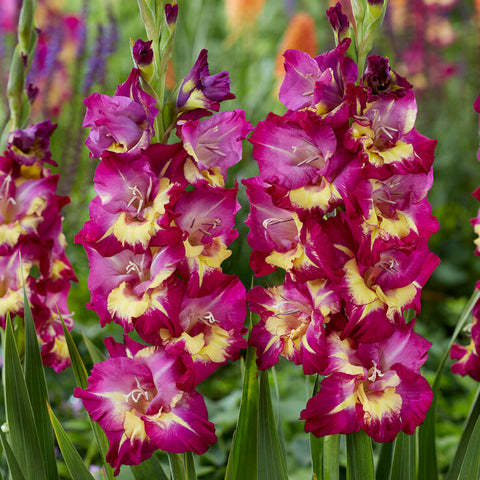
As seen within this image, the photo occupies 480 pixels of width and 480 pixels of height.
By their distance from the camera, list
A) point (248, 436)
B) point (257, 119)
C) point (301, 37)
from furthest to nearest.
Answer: point (301, 37) → point (257, 119) → point (248, 436)

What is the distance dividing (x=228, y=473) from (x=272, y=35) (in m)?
3.25

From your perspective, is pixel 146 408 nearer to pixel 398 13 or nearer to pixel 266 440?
pixel 266 440

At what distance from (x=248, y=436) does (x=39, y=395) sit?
0.30 metres

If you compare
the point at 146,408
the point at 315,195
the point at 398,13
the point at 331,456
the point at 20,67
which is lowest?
the point at 331,456

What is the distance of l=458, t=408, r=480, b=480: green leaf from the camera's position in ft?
2.53

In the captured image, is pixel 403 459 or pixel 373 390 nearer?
pixel 373 390

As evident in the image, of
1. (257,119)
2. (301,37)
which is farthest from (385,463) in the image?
(301,37)

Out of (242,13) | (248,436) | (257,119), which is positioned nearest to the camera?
(248,436)

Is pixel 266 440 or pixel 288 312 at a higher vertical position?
pixel 288 312

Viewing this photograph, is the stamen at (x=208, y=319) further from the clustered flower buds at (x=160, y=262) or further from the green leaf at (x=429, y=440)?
the green leaf at (x=429, y=440)

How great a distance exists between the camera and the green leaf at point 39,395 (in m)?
0.83

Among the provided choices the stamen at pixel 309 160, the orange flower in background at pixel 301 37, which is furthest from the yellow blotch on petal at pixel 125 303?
the orange flower in background at pixel 301 37

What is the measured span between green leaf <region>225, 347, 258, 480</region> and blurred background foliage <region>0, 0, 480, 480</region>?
0.69 ft

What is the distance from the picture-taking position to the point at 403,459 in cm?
85
